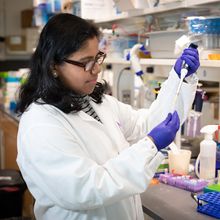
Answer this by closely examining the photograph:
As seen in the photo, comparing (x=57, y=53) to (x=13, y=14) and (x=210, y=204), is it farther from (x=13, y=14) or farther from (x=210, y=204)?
(x=13, y=14)

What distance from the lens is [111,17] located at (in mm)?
2307

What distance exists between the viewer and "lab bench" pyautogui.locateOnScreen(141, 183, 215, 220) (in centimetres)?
128

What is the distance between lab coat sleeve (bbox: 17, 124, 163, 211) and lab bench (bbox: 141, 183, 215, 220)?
24 cm

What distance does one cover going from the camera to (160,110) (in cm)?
152

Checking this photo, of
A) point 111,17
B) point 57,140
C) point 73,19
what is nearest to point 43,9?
point 111,17

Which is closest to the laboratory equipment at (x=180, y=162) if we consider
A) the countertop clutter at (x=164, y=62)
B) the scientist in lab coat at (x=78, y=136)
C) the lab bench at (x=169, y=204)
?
the countertop clutter at (x=164, y=62)

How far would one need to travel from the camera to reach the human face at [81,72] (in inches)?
47.9

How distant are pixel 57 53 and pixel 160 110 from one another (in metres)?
0.52

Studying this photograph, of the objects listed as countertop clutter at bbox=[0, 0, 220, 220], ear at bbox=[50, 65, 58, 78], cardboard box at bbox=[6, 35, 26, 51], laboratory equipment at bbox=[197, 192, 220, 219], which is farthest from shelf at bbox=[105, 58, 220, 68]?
cardboard box at bbox=[6, 35, 26, 51]

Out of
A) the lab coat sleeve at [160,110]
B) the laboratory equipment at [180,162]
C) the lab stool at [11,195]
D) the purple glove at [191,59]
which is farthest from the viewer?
the lab stool at [11,195]

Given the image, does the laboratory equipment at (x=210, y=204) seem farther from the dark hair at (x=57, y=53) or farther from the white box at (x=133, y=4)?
the white box at (x=133, y=4)

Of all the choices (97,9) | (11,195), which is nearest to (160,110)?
(97,9)

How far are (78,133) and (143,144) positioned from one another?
0.24m

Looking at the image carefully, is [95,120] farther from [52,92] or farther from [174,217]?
[174,217]
